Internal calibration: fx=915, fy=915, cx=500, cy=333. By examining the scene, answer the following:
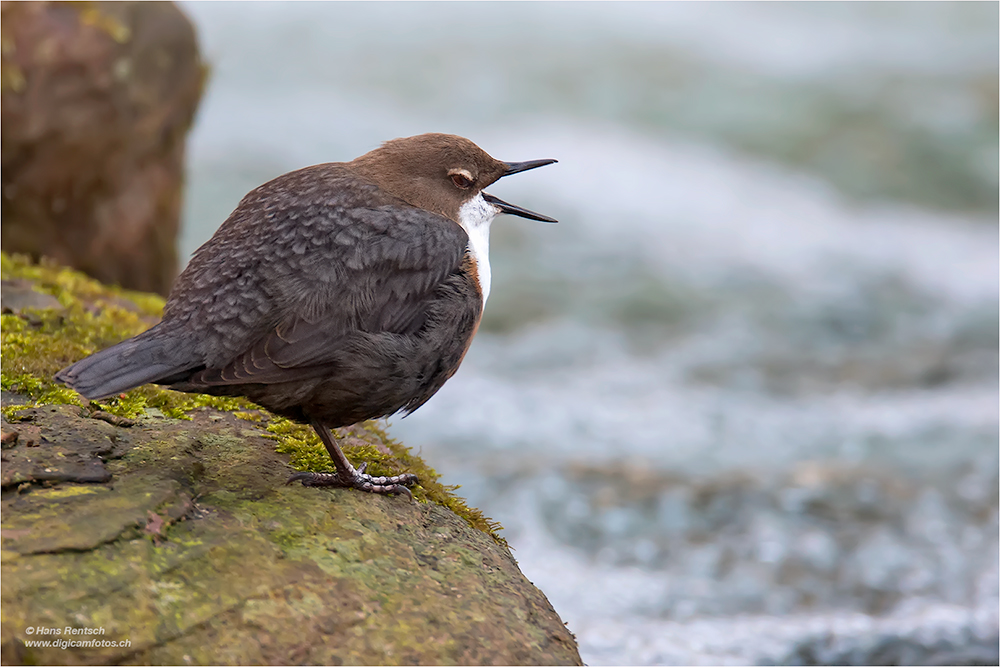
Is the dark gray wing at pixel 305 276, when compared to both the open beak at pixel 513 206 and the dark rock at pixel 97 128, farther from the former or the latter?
the dark rock at pixel 97 128

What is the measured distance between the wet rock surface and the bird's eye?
1233 millimetres

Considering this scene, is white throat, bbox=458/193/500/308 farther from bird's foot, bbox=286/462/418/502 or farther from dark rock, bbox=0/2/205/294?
dark rock, bbox=0/2/205/294

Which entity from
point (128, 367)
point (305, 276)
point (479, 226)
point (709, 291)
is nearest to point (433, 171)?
point (479, 226)

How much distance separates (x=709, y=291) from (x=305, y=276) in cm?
741

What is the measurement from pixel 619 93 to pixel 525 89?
1.49 metres

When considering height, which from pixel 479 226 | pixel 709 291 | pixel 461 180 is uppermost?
pixel 709 291

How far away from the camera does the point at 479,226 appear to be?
11.7 feet

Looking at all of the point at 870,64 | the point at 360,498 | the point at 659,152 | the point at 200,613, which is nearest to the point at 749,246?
the point at 659,152

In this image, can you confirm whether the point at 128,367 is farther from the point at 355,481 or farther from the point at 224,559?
the point at 355,481

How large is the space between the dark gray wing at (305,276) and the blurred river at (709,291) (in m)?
1.72

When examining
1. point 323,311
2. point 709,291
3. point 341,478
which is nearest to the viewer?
point 323,311

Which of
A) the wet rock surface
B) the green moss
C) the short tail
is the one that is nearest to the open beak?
the green moss

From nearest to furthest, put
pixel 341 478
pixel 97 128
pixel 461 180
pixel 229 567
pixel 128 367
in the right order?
1. pixel 229 567
2. pixel 128 367
3. pixel 341 478
4. pixel 461 180
5. pixel 97 128

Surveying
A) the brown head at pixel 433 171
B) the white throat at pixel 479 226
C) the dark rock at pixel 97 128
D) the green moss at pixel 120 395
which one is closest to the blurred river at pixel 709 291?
the dark rock at pixel 97 128
